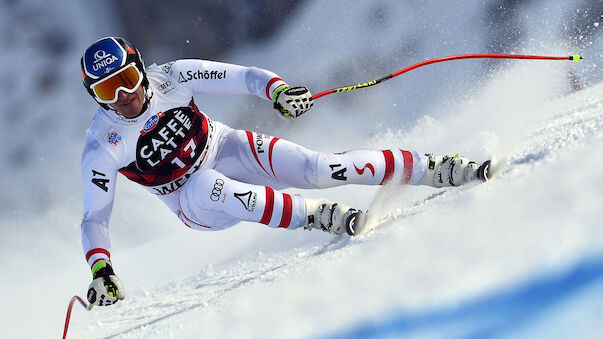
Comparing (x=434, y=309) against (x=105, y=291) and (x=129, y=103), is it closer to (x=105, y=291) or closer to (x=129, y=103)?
(x=105, y=291)

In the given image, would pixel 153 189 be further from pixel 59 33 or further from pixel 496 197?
pixel 59 33

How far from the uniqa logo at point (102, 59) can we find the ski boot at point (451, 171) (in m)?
1.84

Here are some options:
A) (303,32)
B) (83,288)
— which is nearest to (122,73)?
(83,288)

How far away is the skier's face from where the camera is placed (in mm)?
3479

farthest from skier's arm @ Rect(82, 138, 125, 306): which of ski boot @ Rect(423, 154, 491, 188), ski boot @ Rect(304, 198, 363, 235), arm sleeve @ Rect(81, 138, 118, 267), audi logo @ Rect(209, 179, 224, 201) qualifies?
ski boot @ Rect(423, 154, 491, 188)

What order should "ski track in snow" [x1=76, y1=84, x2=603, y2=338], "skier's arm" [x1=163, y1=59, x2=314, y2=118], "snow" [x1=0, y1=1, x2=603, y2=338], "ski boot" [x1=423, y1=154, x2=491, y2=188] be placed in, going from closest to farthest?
"ski track in snow" [x1=76, y1=84, x2=603, y2=338] < "snow" [x1=0, y1=1, x2=603, y2=338] < "ski boot" [x1=423, y1=154, x2=491, y2=188] < "skier's arm" [x1=163, y1=59, x2=314, y2=118]

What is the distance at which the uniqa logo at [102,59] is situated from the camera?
11.2 ft

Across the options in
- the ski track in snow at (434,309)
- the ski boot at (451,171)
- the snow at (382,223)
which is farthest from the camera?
the ski boot at (451,171)

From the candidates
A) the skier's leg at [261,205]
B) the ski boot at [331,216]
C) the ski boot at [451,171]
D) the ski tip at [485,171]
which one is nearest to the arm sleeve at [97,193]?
the skier's leg at [261,205]

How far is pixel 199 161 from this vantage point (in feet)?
12.6

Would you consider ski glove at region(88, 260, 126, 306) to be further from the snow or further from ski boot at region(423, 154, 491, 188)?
ski boot at region(423, 154, 491, 188)

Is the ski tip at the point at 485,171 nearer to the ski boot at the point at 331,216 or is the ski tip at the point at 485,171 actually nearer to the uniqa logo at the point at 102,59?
the ski boot at the point at 331,216

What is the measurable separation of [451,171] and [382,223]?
521 millimetres

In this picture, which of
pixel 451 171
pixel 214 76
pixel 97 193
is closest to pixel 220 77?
pixel 214 76
